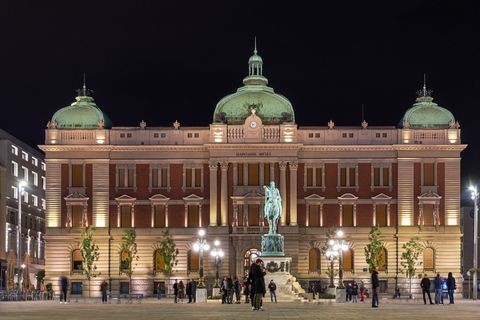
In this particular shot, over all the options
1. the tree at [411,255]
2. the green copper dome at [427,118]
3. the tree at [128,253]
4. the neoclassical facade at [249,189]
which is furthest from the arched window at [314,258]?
the tree at [128,253]

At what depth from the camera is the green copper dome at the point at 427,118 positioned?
9950 cm

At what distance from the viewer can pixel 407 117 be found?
100562mm

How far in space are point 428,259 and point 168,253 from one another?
2672 cm

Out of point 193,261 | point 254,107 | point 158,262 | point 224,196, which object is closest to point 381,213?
point 224,196

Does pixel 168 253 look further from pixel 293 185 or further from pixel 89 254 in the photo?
pixel 293 185

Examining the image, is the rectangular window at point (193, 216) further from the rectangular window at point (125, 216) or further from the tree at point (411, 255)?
the tree at point (411, 255)

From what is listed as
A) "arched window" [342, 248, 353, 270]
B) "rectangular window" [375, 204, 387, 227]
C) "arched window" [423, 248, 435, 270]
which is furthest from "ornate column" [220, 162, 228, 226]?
"arched window" [423, 248, 435, 270]

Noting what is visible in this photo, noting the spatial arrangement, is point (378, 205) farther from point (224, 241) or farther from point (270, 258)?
point (270, 258)

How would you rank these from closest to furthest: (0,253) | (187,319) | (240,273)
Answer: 1. (187,319)
2. (240,273)
3. (0,253)


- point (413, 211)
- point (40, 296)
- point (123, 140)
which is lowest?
point (40, 296)

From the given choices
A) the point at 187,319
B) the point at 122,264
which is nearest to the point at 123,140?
the point at 122,264

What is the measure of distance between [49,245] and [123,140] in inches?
524

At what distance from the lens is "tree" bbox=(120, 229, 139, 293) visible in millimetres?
96062

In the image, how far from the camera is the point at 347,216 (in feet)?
325
